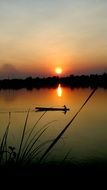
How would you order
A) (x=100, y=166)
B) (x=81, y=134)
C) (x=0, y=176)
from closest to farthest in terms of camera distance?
(x=0, y=176), (x=100, y=166), (x=81, y=134)

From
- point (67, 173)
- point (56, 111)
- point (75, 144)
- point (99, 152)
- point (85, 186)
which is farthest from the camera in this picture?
point (56, 111)

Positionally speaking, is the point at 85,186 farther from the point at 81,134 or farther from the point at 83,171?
the point at 81,134

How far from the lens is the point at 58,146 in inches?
1136

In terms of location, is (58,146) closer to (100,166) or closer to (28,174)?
(100,166)

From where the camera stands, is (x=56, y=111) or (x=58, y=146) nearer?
(x=58, y=146)

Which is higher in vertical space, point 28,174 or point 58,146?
point 28,174

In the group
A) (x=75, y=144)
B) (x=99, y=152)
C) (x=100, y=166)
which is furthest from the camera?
(x=75, y=144)

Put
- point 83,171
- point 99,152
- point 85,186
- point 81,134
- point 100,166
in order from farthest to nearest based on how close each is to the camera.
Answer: point 81,134 → point 99,152 → point 100,166 → point 83,171 → point 85,186

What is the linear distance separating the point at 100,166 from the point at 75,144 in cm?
1174

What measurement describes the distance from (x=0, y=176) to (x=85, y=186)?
13.3m

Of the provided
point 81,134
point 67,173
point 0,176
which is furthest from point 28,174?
point 81,134

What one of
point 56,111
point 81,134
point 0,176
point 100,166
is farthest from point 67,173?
point 56,111

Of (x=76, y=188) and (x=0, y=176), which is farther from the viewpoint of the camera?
(x=76, y=188)

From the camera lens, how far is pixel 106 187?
15164 mm
